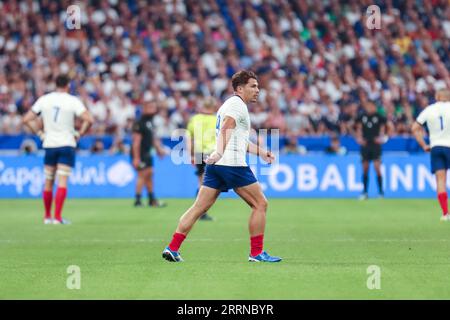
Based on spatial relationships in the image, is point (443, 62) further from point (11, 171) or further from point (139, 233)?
point (139, 233)

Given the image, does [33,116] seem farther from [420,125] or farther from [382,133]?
[382,133]

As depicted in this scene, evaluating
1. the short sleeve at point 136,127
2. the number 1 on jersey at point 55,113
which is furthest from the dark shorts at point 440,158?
the short sleeve at point 136,127

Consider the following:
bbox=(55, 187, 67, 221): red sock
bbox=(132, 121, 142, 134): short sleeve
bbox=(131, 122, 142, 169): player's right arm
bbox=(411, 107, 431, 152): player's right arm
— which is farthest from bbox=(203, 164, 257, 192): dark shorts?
bbox=(132, 121, 142, 134): short sleeve

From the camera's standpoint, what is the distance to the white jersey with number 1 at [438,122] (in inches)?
709

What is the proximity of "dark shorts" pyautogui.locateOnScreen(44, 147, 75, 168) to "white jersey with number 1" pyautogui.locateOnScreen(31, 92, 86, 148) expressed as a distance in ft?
0.23

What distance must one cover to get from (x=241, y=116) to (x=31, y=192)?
16321 millimetres

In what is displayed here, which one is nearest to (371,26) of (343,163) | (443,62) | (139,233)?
(443,62)

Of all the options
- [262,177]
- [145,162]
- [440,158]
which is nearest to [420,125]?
[440,158]

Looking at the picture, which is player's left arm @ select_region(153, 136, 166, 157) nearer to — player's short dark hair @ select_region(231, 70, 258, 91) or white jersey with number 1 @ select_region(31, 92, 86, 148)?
white jersey with number 1 @ select_region(31, 92, 86, 148)

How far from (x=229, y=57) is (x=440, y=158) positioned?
44.9 feet

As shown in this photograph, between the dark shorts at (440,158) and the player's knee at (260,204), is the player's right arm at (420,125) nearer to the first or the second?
the dark shorts at (440,158)

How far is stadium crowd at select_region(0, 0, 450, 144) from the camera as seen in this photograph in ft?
95.0

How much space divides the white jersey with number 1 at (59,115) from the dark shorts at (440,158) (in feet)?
20.2

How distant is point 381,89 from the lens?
30141 millimetres
